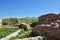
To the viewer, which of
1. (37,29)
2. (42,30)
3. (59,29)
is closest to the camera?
(59,29)

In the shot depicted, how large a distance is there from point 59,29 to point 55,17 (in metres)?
15.8

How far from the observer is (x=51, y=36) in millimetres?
12875

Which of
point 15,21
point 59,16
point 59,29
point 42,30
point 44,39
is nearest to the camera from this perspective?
point 59,29

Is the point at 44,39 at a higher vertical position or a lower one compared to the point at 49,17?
lower

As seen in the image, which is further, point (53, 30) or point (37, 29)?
point (37, 29)

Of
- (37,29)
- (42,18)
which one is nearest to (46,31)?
(37,29)

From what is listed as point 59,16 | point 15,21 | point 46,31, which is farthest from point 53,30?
point 15,21

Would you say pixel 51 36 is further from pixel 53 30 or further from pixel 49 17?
pixel 49 17

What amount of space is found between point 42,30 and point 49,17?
12966 millimetres

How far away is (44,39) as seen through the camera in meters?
12.5

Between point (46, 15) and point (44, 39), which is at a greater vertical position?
point (46, 15)

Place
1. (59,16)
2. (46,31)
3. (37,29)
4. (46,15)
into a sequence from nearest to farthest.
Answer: (46,31), (37,29), (59,16), (46,15)

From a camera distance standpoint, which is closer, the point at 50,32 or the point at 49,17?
the point at 50,32

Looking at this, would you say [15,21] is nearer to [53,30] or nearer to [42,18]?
[42,18]
